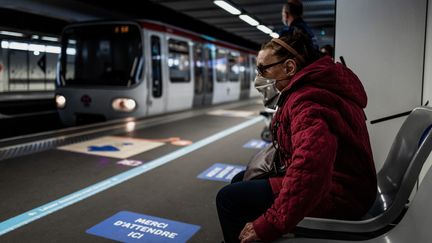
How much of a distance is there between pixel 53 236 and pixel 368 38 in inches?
114

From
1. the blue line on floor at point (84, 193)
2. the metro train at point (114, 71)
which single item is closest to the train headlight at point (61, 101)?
the metro train at point (114, 71)

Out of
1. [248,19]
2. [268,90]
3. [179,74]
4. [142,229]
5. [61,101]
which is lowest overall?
[142,229]

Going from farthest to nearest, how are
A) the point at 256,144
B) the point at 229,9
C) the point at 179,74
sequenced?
the point at 229,9 < the point at 179,74 < the point at 256,144

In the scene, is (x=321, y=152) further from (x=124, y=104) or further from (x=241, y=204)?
(x=124, y=104)

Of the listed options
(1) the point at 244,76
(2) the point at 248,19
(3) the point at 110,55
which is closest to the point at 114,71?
(3) the point at 110,55

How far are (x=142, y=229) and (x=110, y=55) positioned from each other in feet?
17.8

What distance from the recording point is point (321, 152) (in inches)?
52.5

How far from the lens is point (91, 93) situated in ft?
24.7

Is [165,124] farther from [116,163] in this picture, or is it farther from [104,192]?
[104,192]

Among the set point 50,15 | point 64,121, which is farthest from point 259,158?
point 50,15

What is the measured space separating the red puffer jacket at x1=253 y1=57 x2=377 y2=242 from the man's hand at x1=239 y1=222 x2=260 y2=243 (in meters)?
0.02

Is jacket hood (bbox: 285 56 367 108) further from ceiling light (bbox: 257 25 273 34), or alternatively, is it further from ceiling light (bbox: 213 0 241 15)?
ceiling light (bbox: 257 25 273 34)

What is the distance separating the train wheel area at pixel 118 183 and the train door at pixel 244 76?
873 cm

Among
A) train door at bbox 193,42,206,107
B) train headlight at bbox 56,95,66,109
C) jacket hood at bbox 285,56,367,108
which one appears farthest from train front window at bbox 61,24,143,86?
jacket hood at bbox 285,56,367,108
